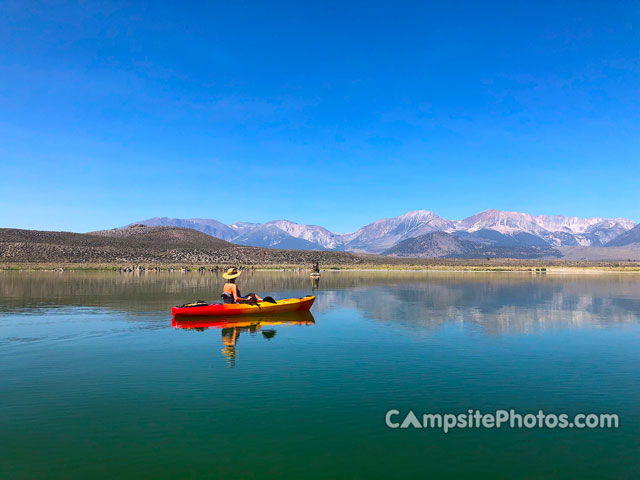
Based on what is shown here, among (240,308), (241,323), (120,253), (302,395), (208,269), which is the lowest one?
(302,395)

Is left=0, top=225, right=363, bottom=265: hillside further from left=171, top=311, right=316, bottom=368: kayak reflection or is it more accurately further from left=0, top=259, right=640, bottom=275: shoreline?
left=171, top=311, right=316, bottom=368: kayak reflection

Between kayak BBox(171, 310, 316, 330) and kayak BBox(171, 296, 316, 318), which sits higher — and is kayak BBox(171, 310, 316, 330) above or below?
below

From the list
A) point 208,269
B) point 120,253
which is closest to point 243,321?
point 208,269

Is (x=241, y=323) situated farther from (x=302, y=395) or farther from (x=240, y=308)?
(x=302, y=395)

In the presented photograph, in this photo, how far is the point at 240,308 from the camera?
31750 millimetres

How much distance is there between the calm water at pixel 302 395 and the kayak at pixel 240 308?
5.19 feet

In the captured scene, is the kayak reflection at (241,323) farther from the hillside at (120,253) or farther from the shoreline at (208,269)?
the hillside at (120,253)

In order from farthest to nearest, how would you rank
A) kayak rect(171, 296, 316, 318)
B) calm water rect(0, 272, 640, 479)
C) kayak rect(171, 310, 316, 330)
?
kayak rect(171, 296, 316, 318)
kayak rect(171, 310, 316, 330)
calm water rect(0, 272, 640, 479)

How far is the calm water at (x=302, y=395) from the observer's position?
→ 34.6 ft

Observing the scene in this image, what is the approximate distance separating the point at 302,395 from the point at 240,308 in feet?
56.4

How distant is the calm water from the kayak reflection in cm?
35

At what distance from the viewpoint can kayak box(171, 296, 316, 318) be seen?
30344mm

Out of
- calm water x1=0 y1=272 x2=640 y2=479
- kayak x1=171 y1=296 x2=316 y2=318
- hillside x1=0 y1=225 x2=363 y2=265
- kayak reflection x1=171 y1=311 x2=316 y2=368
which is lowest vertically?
calm water x1=0 y1=272 x2=640 y2=479

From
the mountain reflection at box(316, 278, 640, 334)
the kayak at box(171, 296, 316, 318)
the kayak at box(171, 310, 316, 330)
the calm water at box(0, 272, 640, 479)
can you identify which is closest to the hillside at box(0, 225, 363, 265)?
the mountain reflection at box(316, 278, 640, 334)
